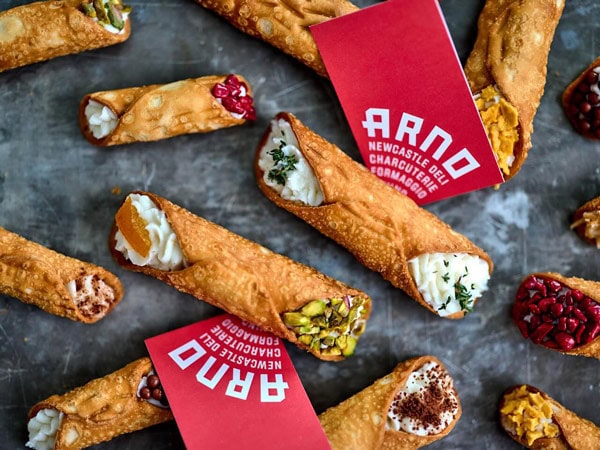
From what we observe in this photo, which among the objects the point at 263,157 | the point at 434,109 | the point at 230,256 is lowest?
the point at 230,256

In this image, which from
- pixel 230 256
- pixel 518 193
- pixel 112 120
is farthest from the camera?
pixel 518 193

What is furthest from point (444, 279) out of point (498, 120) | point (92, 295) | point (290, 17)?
point (92, 295)

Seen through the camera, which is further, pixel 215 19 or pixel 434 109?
pixel 215 19

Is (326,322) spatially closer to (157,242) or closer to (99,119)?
(157,242)

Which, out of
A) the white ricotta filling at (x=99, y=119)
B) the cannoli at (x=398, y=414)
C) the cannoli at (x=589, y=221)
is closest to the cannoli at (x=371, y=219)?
the cannoli at (x=398, y=414)

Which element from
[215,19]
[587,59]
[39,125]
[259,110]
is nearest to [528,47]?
[587,59]

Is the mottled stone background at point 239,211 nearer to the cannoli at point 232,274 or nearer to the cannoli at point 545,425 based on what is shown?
the cannoli at point 545,425

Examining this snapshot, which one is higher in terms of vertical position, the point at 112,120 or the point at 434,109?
the point at 434,109

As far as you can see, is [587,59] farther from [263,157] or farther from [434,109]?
[263,157]
